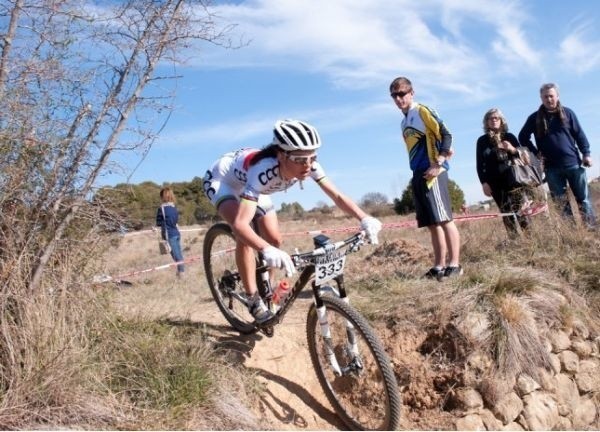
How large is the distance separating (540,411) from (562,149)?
3673 mm

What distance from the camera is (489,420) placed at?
13.9 ft

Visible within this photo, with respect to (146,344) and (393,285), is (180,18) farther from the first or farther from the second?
(393,285)

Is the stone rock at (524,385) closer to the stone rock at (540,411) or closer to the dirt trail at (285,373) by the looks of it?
the stone rock at (540,411)

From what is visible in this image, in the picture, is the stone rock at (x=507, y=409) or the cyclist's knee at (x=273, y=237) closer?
the stone rock at (x=507, y=409)

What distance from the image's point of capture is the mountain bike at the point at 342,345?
357cm

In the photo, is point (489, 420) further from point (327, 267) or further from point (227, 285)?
point (227, 285)

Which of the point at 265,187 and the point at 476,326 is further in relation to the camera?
the point at 476,326

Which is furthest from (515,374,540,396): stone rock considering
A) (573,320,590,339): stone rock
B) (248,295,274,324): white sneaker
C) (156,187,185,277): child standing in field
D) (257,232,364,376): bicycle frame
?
(156,187,185,277): child standing in field

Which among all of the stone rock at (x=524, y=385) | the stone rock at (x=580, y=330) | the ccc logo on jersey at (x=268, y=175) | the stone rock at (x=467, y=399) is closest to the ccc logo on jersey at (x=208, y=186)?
the ccc logo on jersey at (x=268, y=175)

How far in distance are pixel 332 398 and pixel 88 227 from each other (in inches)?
85.4

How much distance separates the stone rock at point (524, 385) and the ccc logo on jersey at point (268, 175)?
2611mm

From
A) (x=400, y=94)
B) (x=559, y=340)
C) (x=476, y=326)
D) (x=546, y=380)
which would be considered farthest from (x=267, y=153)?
(x=559, y=340)

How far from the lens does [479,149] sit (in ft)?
22.6

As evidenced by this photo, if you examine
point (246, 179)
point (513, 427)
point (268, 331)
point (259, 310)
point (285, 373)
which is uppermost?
point (246, 179)
